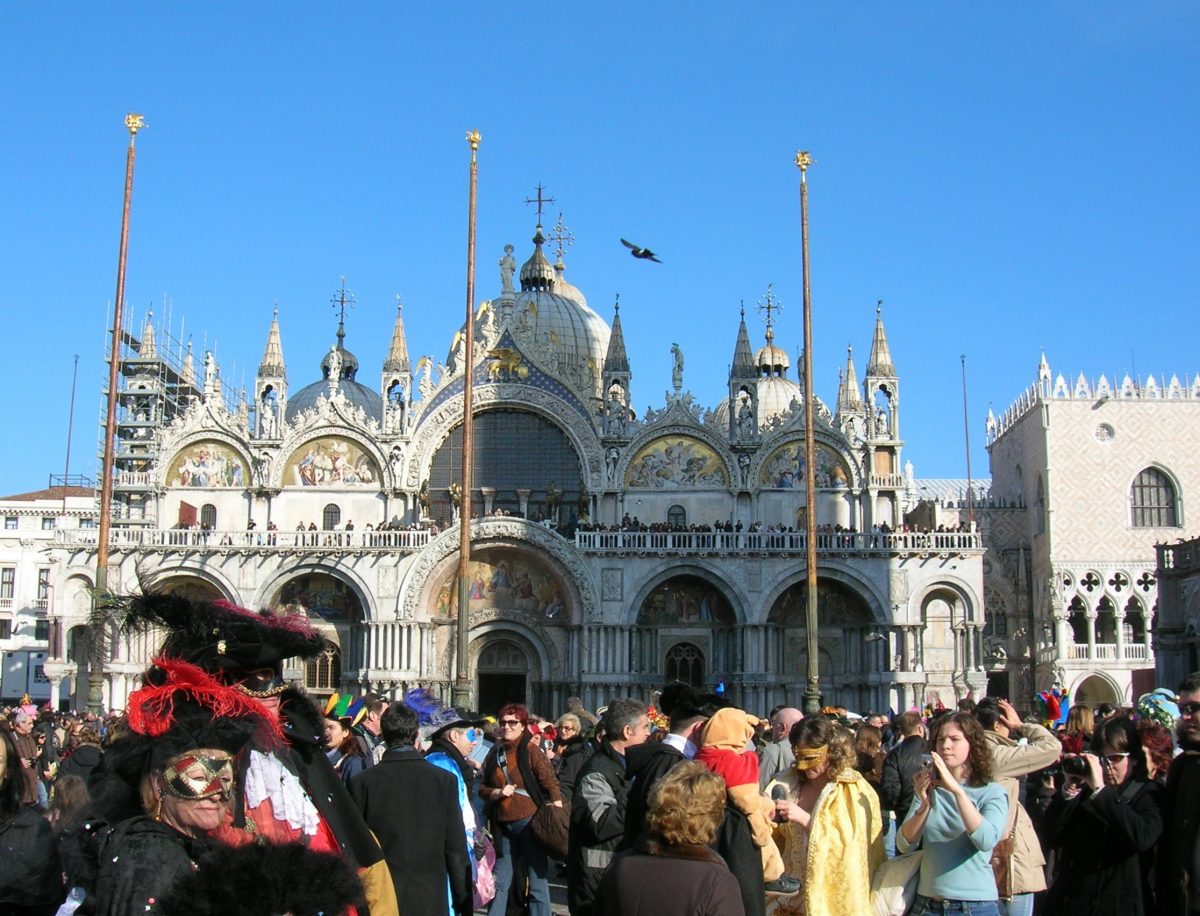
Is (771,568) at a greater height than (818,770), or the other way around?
(771,568)

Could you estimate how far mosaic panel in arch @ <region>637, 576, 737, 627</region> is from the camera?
142 feet

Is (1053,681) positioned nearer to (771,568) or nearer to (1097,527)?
(1097,527)

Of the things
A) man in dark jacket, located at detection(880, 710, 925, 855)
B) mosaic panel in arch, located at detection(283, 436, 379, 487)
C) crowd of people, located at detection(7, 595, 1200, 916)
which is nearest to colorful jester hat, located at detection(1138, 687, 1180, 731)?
crowd of people, located at detection(7, 595, 1200, 916)

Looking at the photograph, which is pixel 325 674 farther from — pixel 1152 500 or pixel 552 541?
pixel 1152 500

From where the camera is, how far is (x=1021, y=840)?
8242 millimetres

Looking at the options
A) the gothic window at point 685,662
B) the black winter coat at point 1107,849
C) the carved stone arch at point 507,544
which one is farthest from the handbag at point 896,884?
the gothic window at point 685,662

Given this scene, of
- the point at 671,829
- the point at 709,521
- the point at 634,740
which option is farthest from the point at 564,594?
the point at 671,829

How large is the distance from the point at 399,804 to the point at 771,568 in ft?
114

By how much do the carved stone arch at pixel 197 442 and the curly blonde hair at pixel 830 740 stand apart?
127 feet

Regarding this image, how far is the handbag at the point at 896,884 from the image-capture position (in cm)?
746

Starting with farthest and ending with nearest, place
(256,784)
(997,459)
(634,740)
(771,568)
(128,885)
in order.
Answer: (997,459) → (771,568) → (634,740) → (256,784) → (128,885)

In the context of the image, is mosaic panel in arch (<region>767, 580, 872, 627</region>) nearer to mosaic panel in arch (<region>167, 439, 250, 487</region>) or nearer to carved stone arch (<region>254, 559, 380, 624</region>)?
carved stone arch (<region>254, 559, 380, 624</region>)

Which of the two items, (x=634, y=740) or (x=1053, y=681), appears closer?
(x=634, y=740)

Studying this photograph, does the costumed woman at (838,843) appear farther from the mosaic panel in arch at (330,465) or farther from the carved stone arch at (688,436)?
the mosaic panel in arch at (330,465)
